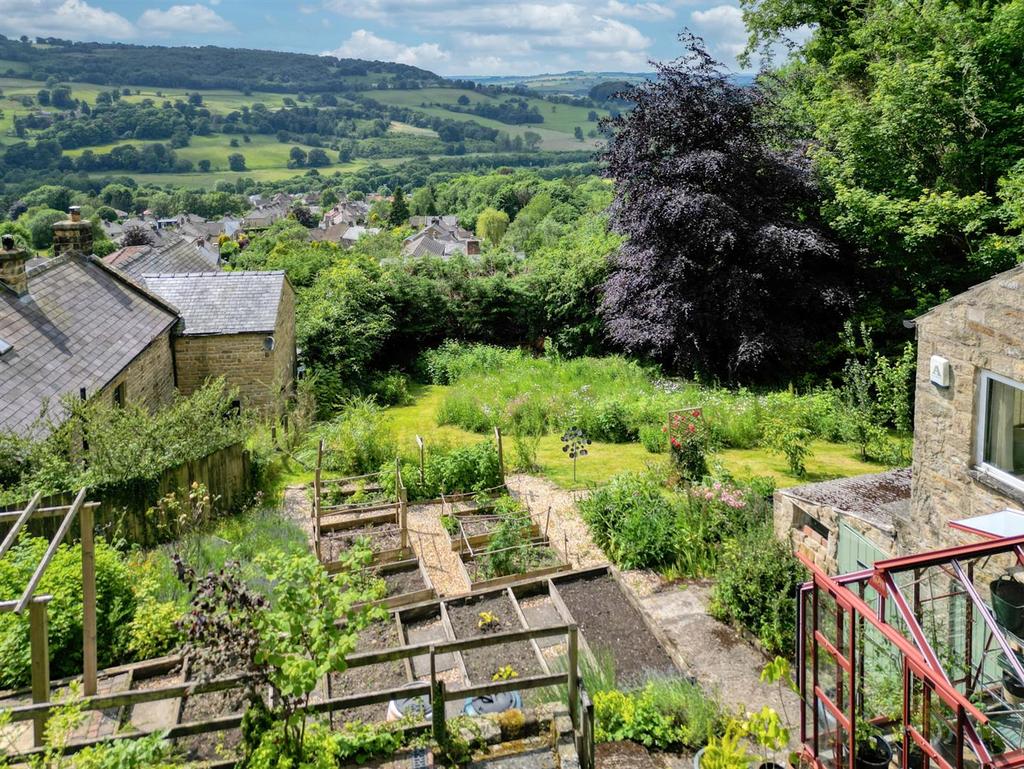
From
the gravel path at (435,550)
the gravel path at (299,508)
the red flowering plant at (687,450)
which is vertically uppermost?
the red flowering plant at (687,450)

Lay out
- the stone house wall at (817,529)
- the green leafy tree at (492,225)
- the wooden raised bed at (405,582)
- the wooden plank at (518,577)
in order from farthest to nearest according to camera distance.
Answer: the green leafy tree at (492,225) < the wooden plank at (518,577) < the wooden raised bed at (405,582) < the stone house wall at (817,529)

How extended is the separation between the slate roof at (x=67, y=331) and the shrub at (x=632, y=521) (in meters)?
8.24

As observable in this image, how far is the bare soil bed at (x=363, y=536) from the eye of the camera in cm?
1093

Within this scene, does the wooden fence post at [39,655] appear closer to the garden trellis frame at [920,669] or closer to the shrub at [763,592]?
the garden trellis frame at [920,669]

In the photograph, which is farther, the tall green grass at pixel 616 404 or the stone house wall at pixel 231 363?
the stone house wall at pixel 231 363

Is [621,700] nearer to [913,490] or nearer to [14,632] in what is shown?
[913,490]

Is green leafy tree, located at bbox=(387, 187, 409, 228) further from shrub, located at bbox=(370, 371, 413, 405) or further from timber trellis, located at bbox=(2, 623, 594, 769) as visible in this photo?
timber trellis, located at bbox=(2, 623, 594, 769)

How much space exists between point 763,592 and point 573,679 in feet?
11.7

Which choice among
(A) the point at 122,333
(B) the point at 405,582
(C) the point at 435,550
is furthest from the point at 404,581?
(A) the point at 122,333

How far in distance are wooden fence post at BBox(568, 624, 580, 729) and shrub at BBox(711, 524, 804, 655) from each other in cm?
312

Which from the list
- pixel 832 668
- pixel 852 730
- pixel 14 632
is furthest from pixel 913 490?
pixel 14 632

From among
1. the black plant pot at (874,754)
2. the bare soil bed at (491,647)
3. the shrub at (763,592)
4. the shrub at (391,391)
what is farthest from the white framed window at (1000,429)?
the shrub at (391,391)

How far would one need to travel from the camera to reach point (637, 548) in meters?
10.3

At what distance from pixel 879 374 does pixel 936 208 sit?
3.72 metres
